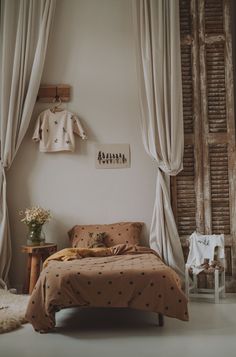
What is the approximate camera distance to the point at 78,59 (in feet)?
16.6

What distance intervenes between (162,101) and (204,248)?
66.2 inches

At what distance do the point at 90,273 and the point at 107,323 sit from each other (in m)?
0.54

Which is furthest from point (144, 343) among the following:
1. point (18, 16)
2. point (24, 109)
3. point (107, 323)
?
point (18, 16)

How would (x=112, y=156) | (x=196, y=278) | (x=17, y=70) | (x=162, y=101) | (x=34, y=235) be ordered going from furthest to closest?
(x=112, y=156) < (x=17, y=70) < (x=162, y=101) < (x=34, y=235) < (x=196, y=278)

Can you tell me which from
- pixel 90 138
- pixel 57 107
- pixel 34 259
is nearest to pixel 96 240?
pixel 34 259

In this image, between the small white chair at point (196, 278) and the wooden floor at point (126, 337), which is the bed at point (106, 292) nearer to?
the wooden floor at point (126, 337)

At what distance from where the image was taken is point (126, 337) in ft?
10.1

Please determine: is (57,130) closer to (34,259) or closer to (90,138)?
(90,138)

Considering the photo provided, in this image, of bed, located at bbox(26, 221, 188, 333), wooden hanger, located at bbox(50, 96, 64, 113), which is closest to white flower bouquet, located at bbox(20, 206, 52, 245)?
wooden hanger, located at bbox(50, 96, 64, 113)

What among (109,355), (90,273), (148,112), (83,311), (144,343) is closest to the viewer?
(109,355)

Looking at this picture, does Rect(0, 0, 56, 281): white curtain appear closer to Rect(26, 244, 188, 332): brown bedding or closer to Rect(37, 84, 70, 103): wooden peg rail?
Rect(37, 84, 70, 103): wooden peg rail

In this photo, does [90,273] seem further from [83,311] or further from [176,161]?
[176,161]

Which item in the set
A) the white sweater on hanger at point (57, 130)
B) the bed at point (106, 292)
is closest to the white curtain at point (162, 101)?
the white sweater on hanger at point (57, 130)

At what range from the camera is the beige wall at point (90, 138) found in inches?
194
